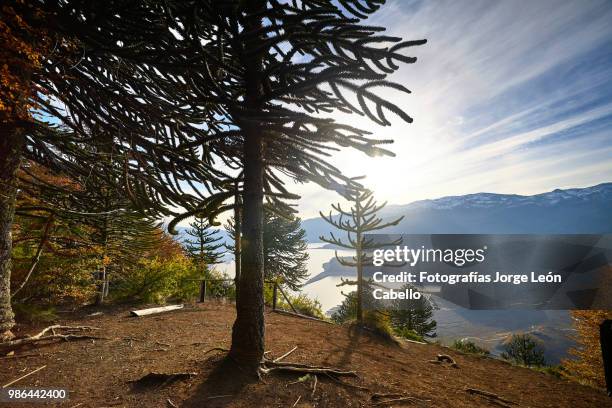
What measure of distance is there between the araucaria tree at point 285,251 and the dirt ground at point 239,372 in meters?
14.5

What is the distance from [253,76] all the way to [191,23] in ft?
4.26

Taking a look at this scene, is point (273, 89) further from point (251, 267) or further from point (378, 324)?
point (378, 324)

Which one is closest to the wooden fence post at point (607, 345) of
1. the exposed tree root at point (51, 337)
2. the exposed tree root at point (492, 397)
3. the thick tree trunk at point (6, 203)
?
the exposed tree root at point (492, 397)

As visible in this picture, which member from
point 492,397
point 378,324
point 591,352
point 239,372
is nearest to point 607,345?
point 492,397

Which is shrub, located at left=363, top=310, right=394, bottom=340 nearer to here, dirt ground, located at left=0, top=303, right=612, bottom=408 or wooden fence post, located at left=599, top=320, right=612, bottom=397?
dirt ground, located at left=0, top=303, right=612, bottom=408

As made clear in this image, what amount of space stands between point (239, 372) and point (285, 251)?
67.3ft

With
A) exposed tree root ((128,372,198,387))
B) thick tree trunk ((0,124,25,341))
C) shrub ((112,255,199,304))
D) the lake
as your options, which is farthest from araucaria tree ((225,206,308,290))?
the lake

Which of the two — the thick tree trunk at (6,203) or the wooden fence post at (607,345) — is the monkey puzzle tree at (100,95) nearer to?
the thick tree trunk at (6,203)

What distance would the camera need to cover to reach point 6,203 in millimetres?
5559

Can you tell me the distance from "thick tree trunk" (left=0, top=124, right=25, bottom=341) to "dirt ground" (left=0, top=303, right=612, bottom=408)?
0.94 metres

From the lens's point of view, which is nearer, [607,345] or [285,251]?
[607,345]

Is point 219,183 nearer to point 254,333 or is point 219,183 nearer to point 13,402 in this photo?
point 254,333

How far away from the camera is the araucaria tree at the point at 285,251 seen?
24.0 metres

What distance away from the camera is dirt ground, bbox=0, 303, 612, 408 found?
3941mm
